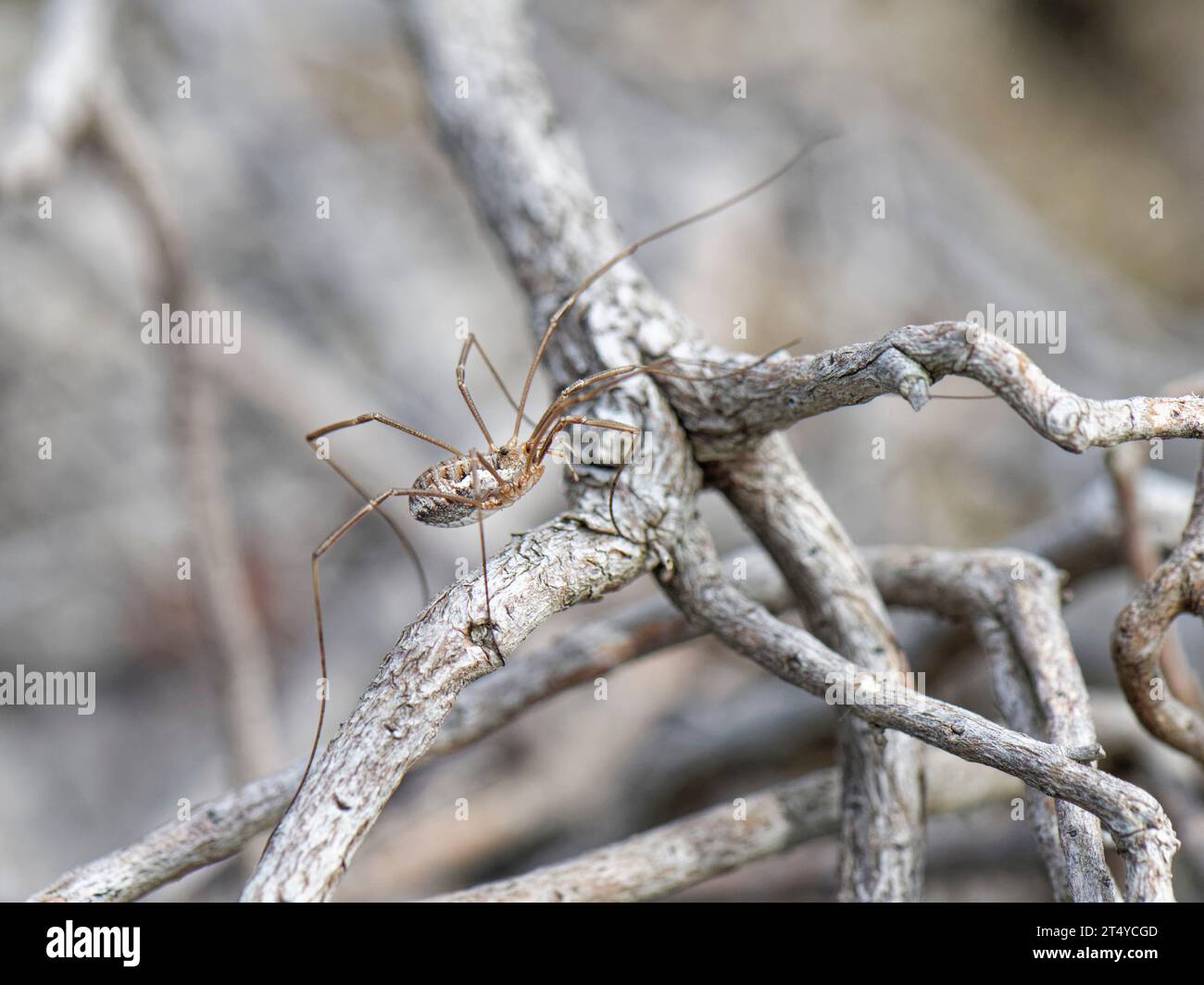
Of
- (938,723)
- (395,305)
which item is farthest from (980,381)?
(395,305)

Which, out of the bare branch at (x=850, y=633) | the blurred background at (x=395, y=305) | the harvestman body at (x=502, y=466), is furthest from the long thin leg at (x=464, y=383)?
the blurred background at (x=395, y=305)

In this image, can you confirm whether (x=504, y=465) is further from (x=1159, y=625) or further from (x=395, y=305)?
(x=395, y=305)

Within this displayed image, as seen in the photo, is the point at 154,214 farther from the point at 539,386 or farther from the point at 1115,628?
the point at 1115,628

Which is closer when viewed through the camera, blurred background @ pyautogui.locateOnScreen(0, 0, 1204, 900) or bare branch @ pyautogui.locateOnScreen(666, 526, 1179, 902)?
bare branch @ pyautogui.locateOnScreen(666, 526, 1179, 902)

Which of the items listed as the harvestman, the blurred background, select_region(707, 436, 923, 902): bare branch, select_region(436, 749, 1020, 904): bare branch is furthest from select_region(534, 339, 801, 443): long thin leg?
the blurred background

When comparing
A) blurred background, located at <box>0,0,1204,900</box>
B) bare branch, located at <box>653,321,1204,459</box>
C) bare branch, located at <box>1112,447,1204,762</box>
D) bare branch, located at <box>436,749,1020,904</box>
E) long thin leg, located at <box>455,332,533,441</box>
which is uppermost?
blurred background, located at <box>0,0,1204,900</box>

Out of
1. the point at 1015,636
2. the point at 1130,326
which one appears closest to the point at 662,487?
the point at 1015,636

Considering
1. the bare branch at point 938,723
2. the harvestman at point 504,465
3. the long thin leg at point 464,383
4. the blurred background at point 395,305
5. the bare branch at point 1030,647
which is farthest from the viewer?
the blurred background at point 395,305

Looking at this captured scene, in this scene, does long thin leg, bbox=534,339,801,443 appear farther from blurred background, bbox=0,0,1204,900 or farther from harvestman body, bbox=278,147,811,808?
blurred background, bbox=0,0,1204,900

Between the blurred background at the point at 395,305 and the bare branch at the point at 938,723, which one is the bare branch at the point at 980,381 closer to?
the bare branch at the point at 938,723
